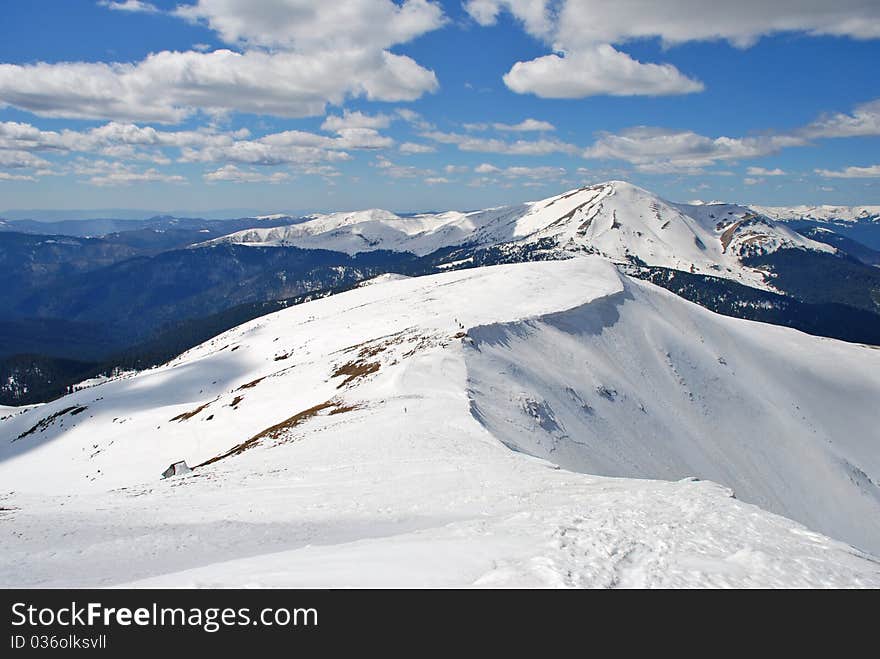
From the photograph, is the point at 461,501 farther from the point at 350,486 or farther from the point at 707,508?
the point at 707,508

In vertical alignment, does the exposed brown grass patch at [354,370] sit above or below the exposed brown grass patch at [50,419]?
above

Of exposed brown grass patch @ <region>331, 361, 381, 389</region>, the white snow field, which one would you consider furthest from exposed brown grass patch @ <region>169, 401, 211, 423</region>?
exposed brown grass patch @ <region>331, 361, 381, 389</region>

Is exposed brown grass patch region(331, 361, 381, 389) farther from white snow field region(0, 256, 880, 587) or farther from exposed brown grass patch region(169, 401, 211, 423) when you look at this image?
exposed brown grass patch region(169, 401, 211, 423)

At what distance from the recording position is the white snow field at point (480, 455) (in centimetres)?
1431

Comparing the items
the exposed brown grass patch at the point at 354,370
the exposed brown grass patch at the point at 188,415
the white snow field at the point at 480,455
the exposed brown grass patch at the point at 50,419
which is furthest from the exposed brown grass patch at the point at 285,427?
the exposed brown grass patch at the point at 50,419

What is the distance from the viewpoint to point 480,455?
30.6 metres

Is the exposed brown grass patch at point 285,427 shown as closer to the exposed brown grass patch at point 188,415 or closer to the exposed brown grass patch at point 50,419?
the exposed brown grass patch at point 188,415

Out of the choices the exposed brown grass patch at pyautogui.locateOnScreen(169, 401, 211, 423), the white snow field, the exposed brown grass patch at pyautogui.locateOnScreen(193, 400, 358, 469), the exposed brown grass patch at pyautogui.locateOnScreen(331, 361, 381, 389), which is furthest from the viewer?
the exposed brown grass patch at pyautogui.locateOnScreen(169, 401, 211, 423)

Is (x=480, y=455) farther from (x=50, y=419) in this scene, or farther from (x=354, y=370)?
(x=50, y=419)

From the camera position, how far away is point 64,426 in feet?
275

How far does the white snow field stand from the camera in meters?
14.3

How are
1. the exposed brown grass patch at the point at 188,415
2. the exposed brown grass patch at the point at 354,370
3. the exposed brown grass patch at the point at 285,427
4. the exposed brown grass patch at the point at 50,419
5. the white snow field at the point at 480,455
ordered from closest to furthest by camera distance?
the white snow field at the point at 480,455 < the exposed brown grass patch at the point at 285,427 < the exposed brown grass patch at the point at 354,370 < the exposed brown grass patch at the point at 188,415 < the exposed brown grass patch at the point at 50,419

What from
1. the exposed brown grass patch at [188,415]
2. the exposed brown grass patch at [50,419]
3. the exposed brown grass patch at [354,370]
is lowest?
the exposed brown grass patch at [50,419]
